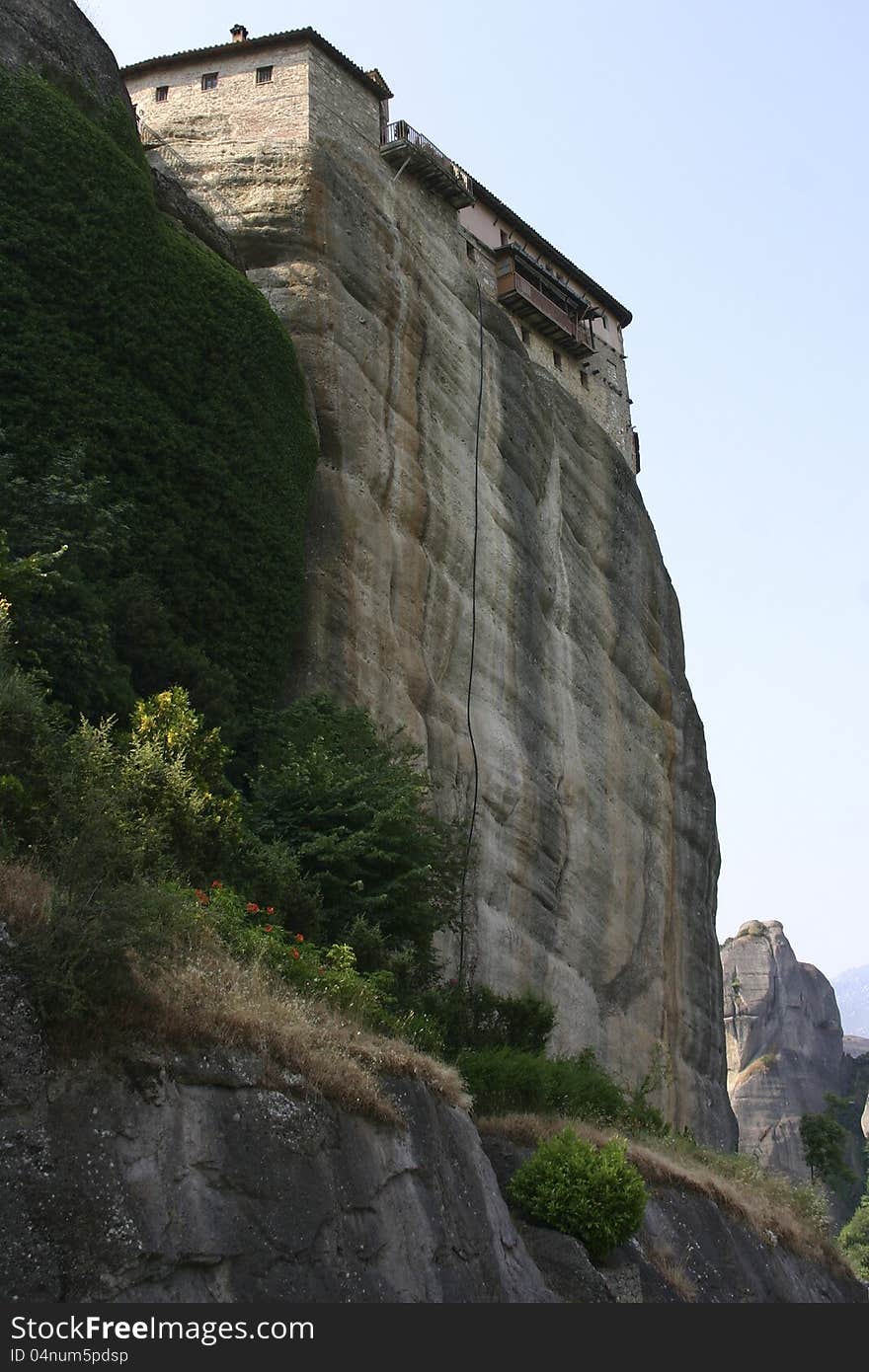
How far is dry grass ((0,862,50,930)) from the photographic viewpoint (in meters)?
8.50

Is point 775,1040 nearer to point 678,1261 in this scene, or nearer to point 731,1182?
point 731,1182

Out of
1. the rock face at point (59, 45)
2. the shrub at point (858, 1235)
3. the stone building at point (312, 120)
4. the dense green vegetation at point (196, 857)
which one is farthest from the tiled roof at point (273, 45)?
the shrub at point (858, 1235)

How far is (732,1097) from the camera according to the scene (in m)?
74.3

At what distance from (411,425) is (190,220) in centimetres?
530

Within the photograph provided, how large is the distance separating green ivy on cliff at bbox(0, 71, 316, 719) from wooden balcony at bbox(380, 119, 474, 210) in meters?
7.87

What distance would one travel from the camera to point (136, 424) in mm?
18172

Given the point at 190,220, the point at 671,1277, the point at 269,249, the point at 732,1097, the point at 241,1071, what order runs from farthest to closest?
1. the point at 732,1097
2. the point at 269,249
3. the point at 190,220
4. the point at 671,1277
5. the point at 241,1071

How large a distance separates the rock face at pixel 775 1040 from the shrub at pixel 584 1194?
6244 cm

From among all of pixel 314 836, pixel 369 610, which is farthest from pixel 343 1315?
pixel 369 610

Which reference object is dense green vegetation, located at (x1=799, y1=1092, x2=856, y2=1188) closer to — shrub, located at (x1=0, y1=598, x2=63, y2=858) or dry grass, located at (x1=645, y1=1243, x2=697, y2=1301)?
dry grass, located at (x1=645, y1=1243, x2=697, y2=1301)

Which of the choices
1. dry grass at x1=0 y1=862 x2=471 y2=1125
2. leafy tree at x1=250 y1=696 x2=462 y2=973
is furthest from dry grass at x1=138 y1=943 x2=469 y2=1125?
leafy tree at x1=250 y1=696 x2=462 y2=973

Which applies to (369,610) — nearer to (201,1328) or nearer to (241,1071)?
(241,1071)

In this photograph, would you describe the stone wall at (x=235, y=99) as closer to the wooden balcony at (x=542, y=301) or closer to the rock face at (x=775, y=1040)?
the wooden balcony at (x=542, y=301)

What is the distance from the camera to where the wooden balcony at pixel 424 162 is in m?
27.7
